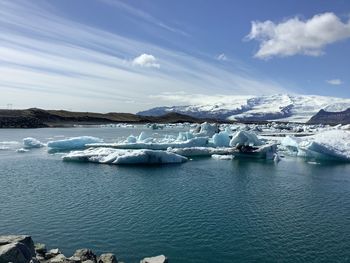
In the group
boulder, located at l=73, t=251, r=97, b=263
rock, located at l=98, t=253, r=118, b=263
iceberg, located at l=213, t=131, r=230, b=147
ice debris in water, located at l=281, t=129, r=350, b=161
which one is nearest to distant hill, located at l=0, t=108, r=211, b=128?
iceberg, located at l=213, t=131, r=230, b=147

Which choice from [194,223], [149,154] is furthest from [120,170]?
[194,223]

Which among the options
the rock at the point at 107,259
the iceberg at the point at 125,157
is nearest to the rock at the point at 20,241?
the rock at the point at 107,259

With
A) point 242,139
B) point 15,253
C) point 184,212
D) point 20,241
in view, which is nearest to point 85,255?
point 20,241

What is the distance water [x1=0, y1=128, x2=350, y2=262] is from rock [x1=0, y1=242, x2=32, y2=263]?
315 centimetres

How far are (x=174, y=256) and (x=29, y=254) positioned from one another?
4.62 meters

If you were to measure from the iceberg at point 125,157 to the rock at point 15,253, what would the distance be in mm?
21183

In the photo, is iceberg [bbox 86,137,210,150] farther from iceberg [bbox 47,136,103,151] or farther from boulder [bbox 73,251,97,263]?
boulder [bbox 73,251,97,263]

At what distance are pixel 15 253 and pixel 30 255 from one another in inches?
24.9

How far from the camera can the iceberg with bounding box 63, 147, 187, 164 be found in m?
31.2

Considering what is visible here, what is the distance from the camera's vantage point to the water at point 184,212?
13352 millimetres

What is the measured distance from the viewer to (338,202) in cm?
1986

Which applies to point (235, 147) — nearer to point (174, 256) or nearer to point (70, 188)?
point (70, 188)

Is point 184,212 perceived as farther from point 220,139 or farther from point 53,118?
point 53,118

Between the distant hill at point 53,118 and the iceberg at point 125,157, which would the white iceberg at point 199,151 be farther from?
the distant hill at point 53,118
